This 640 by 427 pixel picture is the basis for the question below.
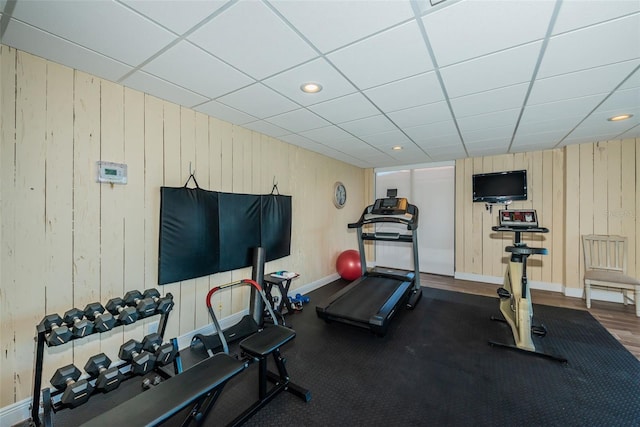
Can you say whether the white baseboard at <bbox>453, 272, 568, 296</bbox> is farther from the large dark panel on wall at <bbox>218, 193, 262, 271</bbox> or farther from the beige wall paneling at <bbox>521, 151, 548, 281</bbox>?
the large dark panel on wall at <bbox>218, 193, 262, 271</bbox>

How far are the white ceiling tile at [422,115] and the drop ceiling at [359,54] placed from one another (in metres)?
0.02

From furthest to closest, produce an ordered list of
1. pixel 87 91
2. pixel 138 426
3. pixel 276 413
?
pixel 87 91
pixel 276 413
pixel 138 426

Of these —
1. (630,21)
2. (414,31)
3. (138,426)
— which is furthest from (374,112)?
(138,426)

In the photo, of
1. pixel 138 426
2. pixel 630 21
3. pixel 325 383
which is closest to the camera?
pixel 138 426

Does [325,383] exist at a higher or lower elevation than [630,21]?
lower

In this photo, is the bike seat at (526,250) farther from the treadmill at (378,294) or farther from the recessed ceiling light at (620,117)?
the recessed ceiling light at (620,117)

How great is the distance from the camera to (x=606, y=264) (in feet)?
12.6

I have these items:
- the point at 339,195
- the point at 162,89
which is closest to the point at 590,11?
the point at 162,89

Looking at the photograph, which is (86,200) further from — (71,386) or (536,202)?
(536,202)

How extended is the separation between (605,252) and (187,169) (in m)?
6.00

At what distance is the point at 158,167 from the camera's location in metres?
2.48

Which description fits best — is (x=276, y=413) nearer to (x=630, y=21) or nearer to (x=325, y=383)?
(x=325, y=383)

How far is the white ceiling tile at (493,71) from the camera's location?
68.2 inches

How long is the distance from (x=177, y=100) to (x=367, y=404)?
3172mm
